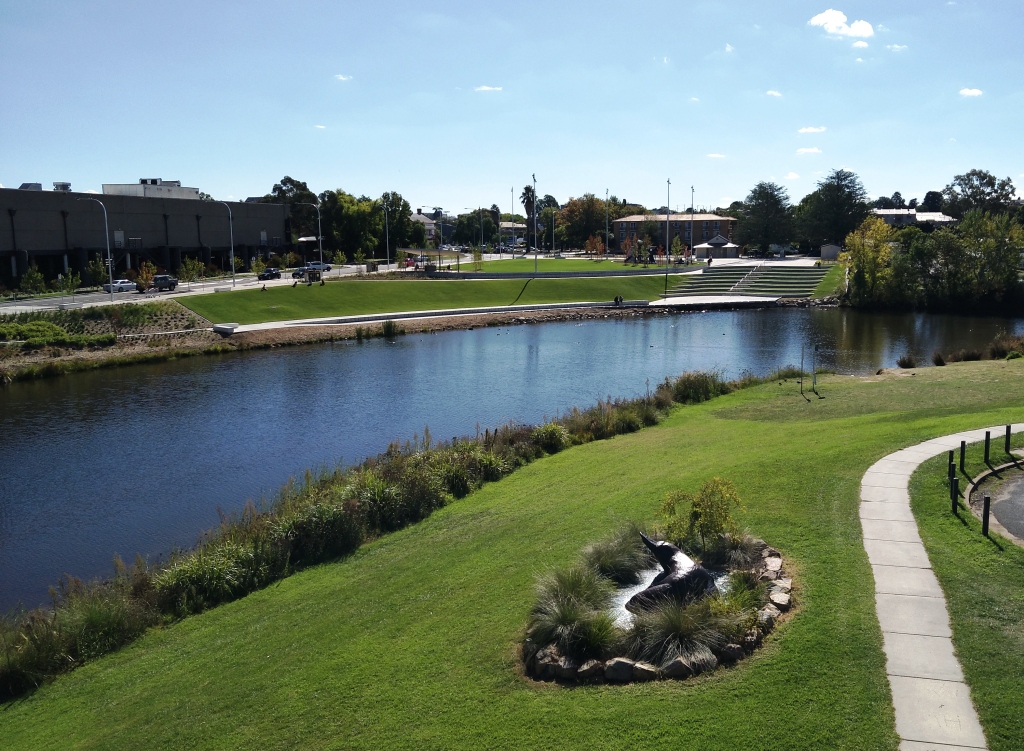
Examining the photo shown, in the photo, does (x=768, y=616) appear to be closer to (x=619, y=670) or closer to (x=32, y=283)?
(x=619, y=670)

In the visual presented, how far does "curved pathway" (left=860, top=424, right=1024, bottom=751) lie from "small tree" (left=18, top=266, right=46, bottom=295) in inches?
2555

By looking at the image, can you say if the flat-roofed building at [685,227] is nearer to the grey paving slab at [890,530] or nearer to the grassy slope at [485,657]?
the grassy slope at [485,657]

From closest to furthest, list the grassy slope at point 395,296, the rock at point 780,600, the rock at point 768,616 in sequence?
the rock at point 768,616
the rock at point 780,600
the grassy slope at point 395,296

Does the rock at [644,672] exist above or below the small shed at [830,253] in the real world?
below

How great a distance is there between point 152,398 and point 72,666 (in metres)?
28.0

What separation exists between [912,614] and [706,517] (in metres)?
3.19

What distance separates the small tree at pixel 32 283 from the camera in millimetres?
62000

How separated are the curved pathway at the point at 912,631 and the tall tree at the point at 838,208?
345 ft

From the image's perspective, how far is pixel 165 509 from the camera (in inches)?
885

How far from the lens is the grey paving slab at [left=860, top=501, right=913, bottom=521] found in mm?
13609

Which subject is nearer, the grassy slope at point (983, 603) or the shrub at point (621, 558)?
the grassy slope at point (983, 603)

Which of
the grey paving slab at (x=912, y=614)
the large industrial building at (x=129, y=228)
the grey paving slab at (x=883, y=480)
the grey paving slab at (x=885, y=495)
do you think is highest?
the large industrial building at (x=129, y=228)

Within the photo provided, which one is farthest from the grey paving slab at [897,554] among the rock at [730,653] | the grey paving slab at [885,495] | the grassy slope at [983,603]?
the rock at [730,653]

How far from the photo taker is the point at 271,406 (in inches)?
1419
